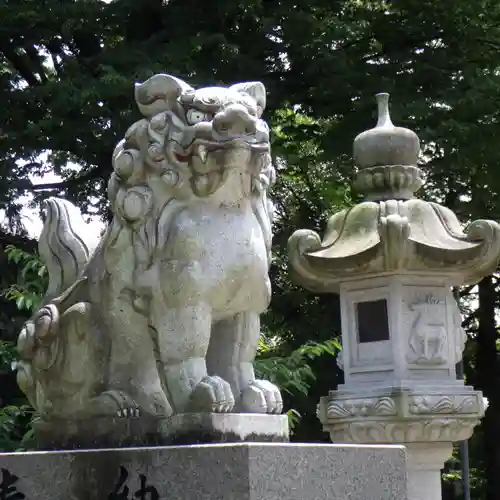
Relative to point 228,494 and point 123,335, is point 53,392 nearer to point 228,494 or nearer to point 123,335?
point 123,335

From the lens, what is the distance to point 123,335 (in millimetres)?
4074

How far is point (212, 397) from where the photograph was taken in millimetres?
3730

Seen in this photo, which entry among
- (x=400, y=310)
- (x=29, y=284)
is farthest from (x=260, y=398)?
(x=29, y=284)

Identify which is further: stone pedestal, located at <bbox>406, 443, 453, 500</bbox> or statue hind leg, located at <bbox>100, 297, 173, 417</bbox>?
stone pedestal, located at <bbox>406, 443, 453, 500</bbox>

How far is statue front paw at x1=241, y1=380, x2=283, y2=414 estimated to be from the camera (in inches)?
154

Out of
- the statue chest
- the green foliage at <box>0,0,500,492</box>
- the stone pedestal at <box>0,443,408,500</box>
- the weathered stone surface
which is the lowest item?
the stone pedestal at <box>0,443,408,500</box>

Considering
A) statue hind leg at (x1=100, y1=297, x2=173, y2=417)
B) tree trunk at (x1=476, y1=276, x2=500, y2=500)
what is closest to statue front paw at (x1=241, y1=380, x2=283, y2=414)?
statue hind leg at (x1=100, y1=297, x2=173, y2=417)

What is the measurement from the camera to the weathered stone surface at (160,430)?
374 cm

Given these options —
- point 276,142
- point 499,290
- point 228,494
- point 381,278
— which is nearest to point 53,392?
point 228,494

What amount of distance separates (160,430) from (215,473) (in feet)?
1.39

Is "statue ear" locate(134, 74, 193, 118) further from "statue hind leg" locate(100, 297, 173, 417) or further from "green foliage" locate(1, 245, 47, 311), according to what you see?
"green foliage" locate(1, 245, 47, 311)

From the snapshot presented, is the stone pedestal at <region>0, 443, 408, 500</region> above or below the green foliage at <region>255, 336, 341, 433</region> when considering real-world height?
below

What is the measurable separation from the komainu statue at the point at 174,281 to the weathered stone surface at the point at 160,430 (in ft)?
0.12

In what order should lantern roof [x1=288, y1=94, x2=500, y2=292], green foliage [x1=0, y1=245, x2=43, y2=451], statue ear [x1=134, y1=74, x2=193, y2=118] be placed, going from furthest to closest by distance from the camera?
1. green foliage [x1=0, y1=245, x2=43, y2=451]
2. lantern roof [x1=288, y1=94, x2=500, y2=292]
3. statue ear [x1=134, y1=74, x2=193, y2=118]
